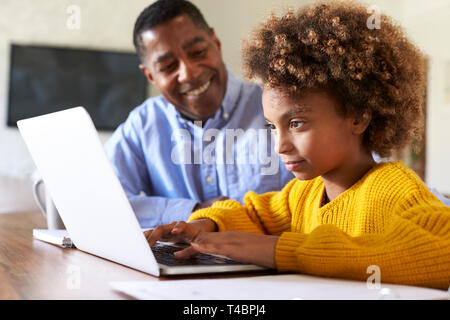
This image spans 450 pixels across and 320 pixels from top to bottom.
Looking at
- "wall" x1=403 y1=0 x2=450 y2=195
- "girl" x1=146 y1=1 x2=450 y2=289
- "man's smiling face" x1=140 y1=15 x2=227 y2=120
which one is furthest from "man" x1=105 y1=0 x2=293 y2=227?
"wall" x1=403 y1=0 x2=450 y2=195

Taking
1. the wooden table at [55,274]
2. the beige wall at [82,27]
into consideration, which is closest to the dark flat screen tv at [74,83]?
the beige wall at [82,27]

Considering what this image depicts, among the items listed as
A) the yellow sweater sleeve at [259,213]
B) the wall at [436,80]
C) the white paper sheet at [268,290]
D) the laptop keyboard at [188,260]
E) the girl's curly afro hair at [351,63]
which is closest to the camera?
the white paper sheet at [268,290]

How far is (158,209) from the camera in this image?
4.66 feet

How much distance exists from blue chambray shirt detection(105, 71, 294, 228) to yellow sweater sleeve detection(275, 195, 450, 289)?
3.15 ft

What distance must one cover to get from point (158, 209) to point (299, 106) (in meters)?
0.69

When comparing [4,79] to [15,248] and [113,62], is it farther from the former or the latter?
[15,248]

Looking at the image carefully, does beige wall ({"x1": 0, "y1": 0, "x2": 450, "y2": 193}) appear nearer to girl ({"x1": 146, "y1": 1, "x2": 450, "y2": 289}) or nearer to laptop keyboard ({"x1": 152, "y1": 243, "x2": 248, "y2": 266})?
girl ({"x1": 146, "y1": 1, "x2": 450, "y2": 289})

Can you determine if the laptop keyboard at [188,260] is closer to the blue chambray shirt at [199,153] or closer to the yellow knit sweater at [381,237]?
the yellow knit sweater at [381,237]

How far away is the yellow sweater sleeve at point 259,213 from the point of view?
0.97 meters

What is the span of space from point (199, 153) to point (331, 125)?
34.0 inches

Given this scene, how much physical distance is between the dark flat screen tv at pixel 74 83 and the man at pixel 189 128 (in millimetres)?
2687

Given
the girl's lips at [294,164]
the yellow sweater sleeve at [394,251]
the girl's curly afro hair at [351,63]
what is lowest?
the yellow sweater sleeve at [394,251]

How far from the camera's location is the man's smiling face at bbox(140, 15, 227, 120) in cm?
163
